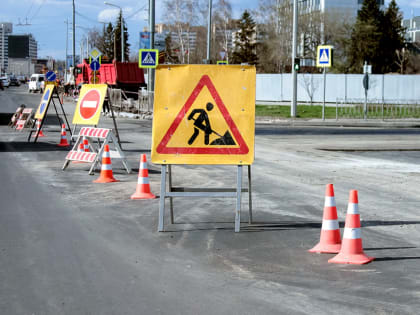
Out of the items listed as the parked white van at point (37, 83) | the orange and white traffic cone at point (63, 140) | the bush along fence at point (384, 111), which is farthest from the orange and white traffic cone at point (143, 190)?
the parked white van at point (37, 83)

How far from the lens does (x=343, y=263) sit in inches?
261

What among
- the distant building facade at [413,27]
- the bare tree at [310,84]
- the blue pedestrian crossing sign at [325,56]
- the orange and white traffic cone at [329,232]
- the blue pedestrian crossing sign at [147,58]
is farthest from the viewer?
the distant building facade at [413,27]

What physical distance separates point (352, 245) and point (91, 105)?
944 cm

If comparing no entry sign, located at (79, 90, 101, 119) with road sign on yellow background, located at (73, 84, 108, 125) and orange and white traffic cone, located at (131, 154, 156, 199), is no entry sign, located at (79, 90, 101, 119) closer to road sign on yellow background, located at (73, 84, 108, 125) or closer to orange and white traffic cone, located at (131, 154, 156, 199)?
road sign on yellow background, located at (73, 84, 108, 125)

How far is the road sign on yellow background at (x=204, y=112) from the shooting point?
8.05 meters

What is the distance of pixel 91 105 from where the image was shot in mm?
15102

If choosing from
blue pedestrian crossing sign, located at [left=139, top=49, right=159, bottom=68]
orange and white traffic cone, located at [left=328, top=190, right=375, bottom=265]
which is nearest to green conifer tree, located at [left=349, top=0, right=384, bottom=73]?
blue pedestrian crossing sign, located at [left=139, top=49, right=159, bottom=68]

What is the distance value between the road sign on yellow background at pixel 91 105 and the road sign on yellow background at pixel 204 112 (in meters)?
6.95

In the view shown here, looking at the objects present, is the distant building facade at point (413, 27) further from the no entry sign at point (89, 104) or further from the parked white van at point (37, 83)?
the no entry sign at point (89, 104)

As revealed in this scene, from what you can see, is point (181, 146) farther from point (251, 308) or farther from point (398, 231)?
point (251, 308)

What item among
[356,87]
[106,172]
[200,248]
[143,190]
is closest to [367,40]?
[356,87]

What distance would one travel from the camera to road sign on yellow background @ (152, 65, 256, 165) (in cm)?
805

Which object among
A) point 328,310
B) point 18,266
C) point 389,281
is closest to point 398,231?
point 389,281

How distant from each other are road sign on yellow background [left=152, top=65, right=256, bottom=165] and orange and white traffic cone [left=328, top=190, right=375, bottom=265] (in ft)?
5.45
